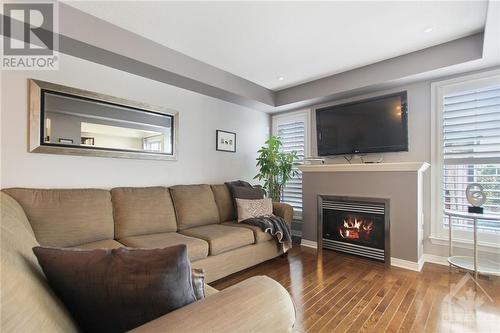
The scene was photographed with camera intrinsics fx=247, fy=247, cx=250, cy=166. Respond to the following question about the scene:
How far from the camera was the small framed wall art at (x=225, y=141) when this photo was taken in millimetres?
3812

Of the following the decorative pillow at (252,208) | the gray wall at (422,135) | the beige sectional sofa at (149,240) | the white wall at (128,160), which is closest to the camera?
the beige sectional sofa at (149,240)

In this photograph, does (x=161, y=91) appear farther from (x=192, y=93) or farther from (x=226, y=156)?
(x=226, y=156)

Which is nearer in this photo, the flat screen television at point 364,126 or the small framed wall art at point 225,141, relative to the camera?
the flat screen television at point 364,126

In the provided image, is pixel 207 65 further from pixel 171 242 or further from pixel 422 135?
pixel 422 135

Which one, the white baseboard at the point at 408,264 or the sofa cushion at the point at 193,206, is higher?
the sofa cushion at the point at 193,206

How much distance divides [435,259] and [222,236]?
2.63 metres

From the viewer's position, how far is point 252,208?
10.5ft

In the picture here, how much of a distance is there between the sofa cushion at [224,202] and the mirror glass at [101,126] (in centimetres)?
82

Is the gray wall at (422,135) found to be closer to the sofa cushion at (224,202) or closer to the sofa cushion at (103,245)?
the sofa cushion at (224,202)

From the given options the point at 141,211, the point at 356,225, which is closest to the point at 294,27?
the point at 141,211

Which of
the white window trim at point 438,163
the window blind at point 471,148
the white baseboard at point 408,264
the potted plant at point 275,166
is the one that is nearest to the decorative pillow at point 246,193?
the potted plant at point 275,166

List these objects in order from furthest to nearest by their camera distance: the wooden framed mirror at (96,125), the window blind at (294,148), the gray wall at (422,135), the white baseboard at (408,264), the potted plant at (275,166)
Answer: the window blind at (294,148)
the potted plant at (275,166)
the gray wall at (422,135)
the white baseboard at (408,264)
the wooden framed mirror at (96,125)

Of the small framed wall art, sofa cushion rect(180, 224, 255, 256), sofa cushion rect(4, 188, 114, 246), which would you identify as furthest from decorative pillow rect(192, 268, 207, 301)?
the small framed wall art

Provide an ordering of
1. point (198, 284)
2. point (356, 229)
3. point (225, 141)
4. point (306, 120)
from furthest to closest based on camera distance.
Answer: point (306, 120), point (225, 141), point (356, 229), point (198, 284)
